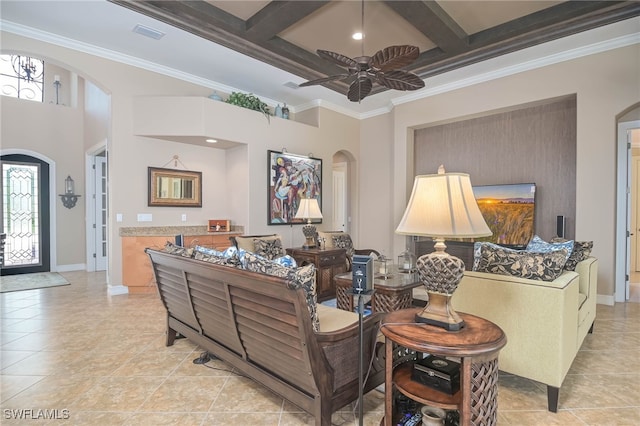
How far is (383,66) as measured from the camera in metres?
3.39

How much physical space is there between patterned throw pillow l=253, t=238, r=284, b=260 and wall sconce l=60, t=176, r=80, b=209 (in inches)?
198

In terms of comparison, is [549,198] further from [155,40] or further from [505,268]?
[155,40]

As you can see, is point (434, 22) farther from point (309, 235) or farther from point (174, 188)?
point (174, 188)

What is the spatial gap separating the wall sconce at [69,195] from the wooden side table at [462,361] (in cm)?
765

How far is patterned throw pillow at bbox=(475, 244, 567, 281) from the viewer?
215cm

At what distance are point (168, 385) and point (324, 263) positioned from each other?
9.16ft

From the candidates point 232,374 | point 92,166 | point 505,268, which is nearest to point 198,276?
point 232,374

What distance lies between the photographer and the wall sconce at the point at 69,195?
6.80m

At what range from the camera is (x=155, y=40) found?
14.5 ft

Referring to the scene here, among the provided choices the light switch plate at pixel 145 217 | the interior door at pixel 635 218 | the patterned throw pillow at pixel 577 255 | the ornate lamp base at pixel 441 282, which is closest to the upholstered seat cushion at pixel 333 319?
the ornate lamp base at pixel 441 282

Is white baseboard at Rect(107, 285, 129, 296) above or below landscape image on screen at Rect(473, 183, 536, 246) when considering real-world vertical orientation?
below

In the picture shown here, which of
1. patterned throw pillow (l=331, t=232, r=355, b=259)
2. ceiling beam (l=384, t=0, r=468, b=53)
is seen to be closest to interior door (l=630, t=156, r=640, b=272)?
ceiling beam (l=384, t=0, r=468, b=53)

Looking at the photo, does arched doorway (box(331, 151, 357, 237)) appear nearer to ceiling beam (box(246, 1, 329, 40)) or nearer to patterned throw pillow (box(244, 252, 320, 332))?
ceiling beam (box(246, 1, 329, 40))

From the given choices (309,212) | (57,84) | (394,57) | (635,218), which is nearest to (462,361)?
(394,57)
